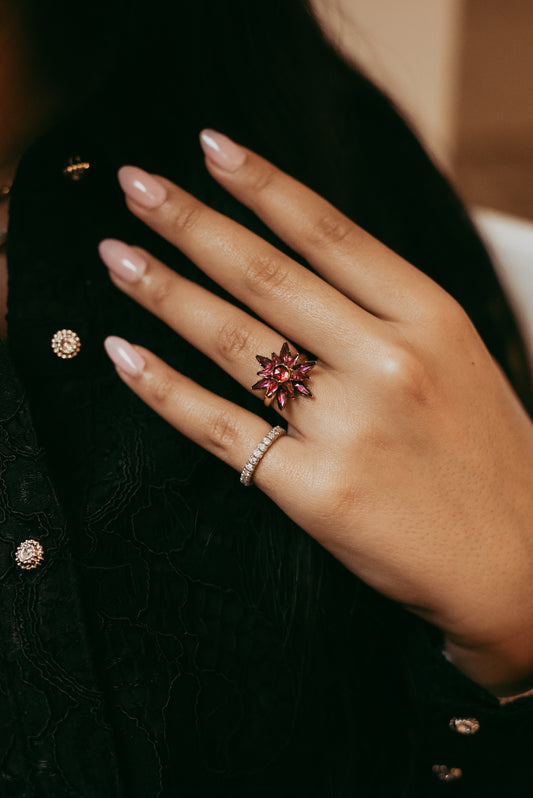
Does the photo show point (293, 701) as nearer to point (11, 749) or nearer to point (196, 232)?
point (11, 749)

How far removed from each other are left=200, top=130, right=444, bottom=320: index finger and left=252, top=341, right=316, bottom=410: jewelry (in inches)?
4.0

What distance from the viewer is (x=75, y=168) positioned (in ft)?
2.19

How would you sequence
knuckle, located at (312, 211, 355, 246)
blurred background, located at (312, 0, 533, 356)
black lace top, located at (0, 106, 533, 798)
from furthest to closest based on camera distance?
1. blurred background, located at (312, 0, 533, 356)
2. knuckle, located at (312, 211, 355, 246)
3. black lace top, located at (0, 106, 533, 798)

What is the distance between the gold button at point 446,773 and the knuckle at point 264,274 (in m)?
0.54

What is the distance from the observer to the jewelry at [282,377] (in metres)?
0.56

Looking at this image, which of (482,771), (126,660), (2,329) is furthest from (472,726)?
(2,329)

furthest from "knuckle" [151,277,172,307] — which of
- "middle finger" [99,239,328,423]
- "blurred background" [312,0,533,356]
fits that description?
"blurred background" [312,0,533,356]

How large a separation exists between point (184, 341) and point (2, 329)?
7.4 inches

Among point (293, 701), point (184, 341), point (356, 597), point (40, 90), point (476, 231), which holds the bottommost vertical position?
point (293, 701)

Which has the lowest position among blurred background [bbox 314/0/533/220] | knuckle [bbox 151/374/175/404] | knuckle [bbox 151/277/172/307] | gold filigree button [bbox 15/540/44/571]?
gold filigree button [bbox 15/540/44/571]

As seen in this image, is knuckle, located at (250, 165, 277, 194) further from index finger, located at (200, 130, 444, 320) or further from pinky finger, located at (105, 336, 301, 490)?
pinky finger, located at (105, 336, 301, 490)

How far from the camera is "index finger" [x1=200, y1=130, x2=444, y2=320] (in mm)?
604

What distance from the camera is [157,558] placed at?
58cm

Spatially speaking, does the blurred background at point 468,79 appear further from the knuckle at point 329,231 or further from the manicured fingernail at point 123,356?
the manicured fingernail at point 123,356
